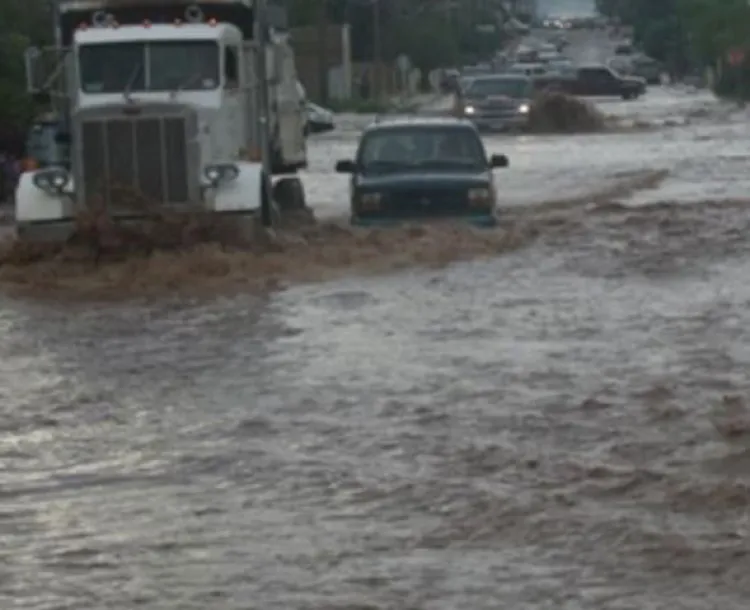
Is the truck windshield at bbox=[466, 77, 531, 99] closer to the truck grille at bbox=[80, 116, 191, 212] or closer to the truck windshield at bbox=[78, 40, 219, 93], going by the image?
the truck windshield at bbox=[78, 40, 219, 93]

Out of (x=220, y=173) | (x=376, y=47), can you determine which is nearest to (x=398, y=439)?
(x=220, y=173)

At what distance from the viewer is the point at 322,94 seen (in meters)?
81.0

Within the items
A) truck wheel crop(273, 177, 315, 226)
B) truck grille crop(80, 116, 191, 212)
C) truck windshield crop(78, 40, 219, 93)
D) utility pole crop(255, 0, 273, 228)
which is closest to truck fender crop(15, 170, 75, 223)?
truck grille crop(80, 116, 191, 212)

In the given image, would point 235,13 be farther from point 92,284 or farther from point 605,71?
point 605,71

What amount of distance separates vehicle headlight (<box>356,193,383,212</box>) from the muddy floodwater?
0.96 m

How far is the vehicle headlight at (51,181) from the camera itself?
22.1 metres

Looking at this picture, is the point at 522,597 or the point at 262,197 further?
the point at 262,197

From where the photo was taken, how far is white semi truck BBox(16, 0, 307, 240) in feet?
72.0

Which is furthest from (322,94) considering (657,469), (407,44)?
(657,469)

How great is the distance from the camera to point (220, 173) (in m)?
22.0

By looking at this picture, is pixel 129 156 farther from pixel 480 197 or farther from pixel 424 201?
pixel 480 197

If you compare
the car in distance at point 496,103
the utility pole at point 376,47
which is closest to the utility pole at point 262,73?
the car in distance at point 496,103

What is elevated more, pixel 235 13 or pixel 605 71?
pixel 235 13

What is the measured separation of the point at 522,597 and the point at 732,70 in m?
77.0
